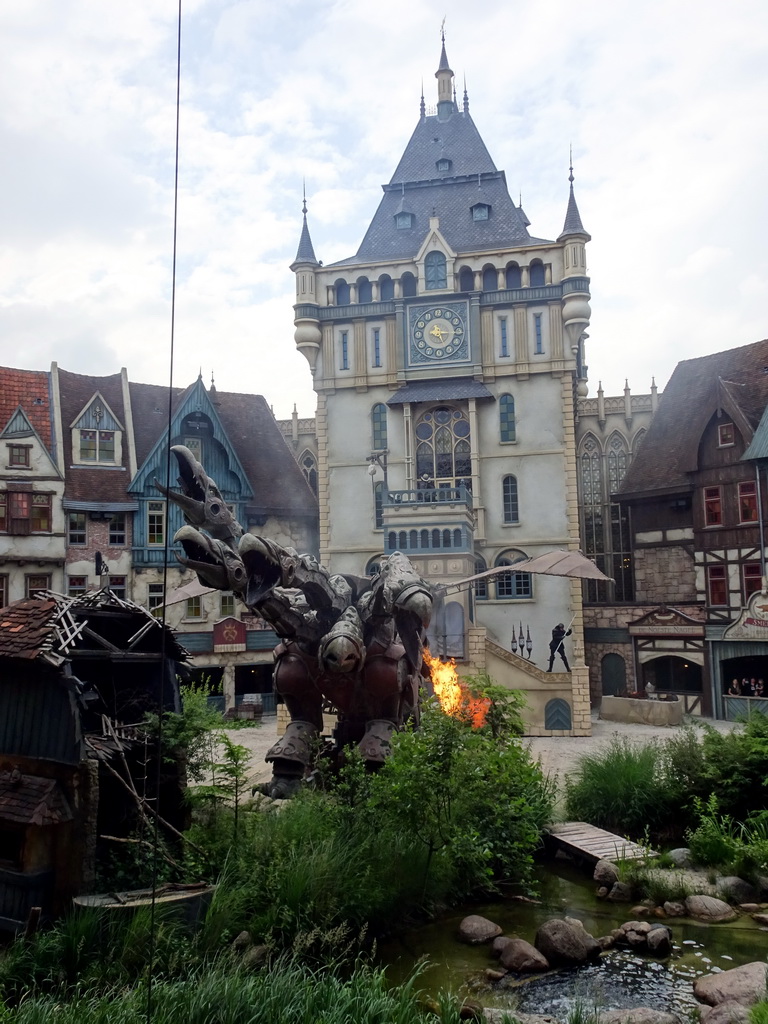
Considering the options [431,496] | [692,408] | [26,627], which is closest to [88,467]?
[431,496]

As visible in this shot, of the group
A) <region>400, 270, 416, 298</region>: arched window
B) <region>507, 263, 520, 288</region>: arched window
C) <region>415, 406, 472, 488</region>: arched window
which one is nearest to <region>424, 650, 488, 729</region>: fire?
<region>415, 406, 472, 488</region>: arched window

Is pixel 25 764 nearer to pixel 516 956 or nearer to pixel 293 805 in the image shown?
pixel 293 805

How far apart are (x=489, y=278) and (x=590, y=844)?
27092mm

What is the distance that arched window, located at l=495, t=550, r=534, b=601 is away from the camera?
34250 millimetres

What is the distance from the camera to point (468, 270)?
118ft

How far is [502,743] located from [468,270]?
26.6 meters

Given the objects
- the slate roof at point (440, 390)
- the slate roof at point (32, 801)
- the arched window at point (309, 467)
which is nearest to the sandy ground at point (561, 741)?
the slate roof at point (32, 801)

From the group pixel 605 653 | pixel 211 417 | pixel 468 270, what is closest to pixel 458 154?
pixel 468 270

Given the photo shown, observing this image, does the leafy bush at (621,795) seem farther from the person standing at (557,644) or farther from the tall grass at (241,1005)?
the person standing at (557,644)

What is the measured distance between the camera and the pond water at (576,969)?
337 inches

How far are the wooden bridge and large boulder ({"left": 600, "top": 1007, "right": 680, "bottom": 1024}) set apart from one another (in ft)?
14.3

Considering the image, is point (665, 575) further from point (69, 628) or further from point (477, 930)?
point (69, 628)

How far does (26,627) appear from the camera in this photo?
9.88 metres

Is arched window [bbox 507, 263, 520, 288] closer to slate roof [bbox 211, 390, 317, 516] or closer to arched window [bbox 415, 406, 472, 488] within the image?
arched window [bbox 415, 406, 472, 488]
